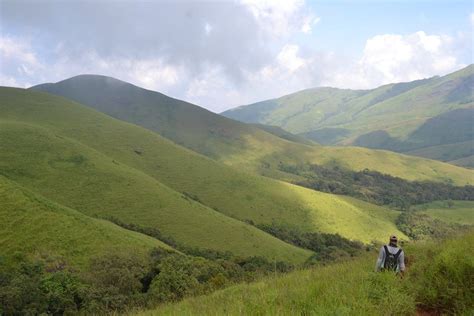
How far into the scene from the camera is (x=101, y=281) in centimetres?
4034

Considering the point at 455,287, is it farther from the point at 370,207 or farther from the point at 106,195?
the point at 370,207

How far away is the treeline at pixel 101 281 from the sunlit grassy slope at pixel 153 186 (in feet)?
99.4

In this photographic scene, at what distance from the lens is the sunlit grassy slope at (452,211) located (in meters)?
154

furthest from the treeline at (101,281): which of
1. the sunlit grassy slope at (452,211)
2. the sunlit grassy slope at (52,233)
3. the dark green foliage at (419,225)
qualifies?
the sunlit grassy slope at (452,211)

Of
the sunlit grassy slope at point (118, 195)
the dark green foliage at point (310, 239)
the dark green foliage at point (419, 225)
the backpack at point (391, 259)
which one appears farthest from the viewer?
the dark green foliage at point (419, 225)

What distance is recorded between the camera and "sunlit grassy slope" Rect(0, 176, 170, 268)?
48531mm

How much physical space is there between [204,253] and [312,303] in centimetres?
5974

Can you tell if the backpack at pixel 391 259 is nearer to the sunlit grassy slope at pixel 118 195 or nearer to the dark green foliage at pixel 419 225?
the sunlit grassy slope at pixel 118 195

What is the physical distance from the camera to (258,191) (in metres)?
119

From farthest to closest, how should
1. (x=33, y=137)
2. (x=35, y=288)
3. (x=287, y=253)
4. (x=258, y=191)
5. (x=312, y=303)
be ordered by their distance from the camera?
1. (x=258, y=191)
2. (x=33, y=137)
3. (x=287, y=253)
4. (x=35, y=288)
5. (x=312, y=303)

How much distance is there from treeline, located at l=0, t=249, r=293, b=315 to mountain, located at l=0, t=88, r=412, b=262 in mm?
29746

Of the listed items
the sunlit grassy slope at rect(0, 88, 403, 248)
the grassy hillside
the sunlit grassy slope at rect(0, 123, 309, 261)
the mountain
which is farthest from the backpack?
the sunlit grassy slope at rect(0, 88, 403, 248)

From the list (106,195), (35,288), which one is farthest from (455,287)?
(106,195)

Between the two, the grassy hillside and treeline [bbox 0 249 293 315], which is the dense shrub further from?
treeline [bbox 0 249 293 315]
